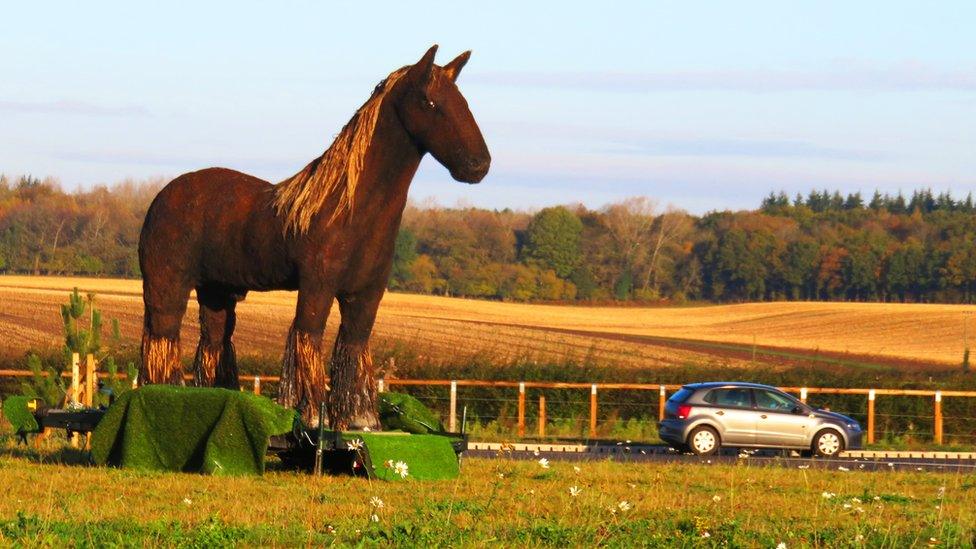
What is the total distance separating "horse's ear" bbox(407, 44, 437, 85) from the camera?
14.1 meters

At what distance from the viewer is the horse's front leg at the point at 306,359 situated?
47.1 ft

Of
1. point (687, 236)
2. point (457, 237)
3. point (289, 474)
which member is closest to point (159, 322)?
point (289, 474)

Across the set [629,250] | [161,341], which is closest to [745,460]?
[161,341]

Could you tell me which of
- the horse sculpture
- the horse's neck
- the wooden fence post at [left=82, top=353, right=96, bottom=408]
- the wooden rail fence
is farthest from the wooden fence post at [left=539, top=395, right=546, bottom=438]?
the horse's neck

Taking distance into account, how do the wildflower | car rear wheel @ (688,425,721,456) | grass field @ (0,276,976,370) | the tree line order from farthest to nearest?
the tree line → grass field @ (0,276,976,370) → car rear wheel @ (688,425,721,456) → the wildflower

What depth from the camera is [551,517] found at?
11.8m

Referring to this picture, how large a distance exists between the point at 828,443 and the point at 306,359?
15.6 m

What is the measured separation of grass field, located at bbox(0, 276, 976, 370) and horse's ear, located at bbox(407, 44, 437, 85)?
27510mm

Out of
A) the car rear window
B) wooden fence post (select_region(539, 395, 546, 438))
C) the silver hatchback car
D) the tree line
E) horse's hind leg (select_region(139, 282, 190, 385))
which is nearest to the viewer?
horse's hind leg (select_region(139, 282, 190, 385))

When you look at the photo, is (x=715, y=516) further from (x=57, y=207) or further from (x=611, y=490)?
(x=57, y=207)

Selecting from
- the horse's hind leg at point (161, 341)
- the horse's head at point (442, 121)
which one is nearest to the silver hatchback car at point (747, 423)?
the horse's hind leg at point (161, 341)

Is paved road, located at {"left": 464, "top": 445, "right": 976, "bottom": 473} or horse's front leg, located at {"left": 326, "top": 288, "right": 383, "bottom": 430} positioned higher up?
horse's front leg, located at {"left": 326, "top": 288, "right": 383, "bottom": 430}

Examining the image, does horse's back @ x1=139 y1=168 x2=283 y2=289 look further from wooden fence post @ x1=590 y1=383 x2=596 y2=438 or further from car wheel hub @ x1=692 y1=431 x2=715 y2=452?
wooden fence post @ x1=590 y1=383 x2=596 y2=438

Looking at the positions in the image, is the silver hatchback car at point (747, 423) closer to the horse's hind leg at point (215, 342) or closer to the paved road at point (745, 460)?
the paved road at point (745, 460)
